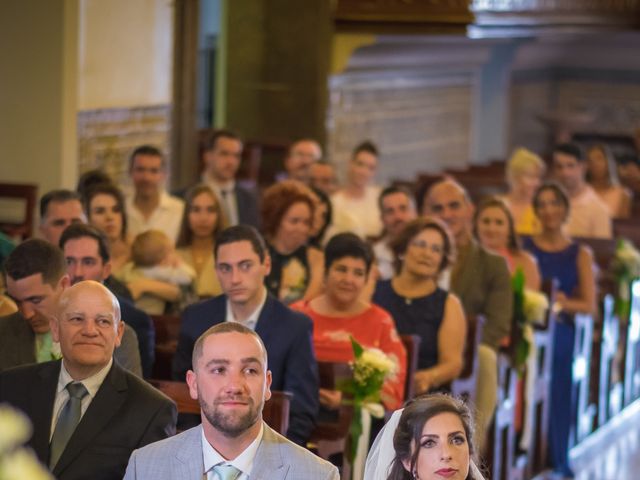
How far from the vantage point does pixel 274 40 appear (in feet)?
40.4

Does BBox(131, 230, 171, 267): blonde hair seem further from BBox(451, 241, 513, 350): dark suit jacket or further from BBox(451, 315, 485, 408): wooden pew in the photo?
BBox(451, 241, 513, 350): dark suit jacket

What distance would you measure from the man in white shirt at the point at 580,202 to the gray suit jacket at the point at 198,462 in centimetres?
640

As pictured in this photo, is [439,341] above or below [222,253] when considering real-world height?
below

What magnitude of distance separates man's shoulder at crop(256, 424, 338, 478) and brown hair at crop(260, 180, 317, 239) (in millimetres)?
3356

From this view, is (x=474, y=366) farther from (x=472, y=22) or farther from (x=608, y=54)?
(x=608, y=54)

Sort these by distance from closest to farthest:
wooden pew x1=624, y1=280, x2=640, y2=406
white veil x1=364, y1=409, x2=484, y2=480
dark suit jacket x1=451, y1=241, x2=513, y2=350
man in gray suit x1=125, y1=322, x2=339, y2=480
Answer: man in gray suit x1=125, y1=322, x2=339, y2=480, white veil x1=364, y1=409, x2=484, y2=480, dark suit jacket x1=451, y1=241, x2=513, y2=350, wooden pew x1=624, y1=280, x2=640, y2=406

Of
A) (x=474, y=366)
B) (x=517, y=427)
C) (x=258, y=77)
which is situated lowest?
(x=517, y=427)

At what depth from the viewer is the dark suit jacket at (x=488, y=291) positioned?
22.2 feet

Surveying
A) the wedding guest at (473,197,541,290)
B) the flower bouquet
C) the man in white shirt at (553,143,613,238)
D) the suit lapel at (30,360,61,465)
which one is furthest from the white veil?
the man in white shirt at (553,143,613,238)

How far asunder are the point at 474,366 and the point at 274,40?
6.62 m

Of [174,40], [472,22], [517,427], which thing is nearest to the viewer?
[517,427]

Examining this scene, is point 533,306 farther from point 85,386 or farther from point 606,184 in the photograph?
point 606,184

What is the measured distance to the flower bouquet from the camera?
8422 mm

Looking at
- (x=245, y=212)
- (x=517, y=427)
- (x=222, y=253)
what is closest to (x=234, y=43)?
(x=245, y=212)
